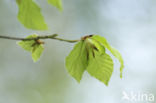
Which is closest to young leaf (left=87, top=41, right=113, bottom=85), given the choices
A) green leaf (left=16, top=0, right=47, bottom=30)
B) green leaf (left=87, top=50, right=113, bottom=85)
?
green leaf (left=87, top=50, right=113, bottom=85)

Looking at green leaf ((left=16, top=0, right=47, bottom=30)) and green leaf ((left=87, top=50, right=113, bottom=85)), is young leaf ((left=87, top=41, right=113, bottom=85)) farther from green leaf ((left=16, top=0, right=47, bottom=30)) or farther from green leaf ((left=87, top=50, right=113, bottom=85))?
green leaf ((left=16, top=0, right=47, bottom=30))

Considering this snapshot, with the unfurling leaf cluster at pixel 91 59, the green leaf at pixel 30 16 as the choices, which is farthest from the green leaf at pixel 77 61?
the green leaf at pixel 30 16

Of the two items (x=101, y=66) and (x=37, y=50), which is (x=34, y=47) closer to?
(x=37, y=50)

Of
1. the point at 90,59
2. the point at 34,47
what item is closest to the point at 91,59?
the point at 90,59

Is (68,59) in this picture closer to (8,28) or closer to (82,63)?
(82,63)

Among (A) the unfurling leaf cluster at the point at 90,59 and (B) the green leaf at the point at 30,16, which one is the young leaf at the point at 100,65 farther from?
(B) the green leaf at the point at 30,16

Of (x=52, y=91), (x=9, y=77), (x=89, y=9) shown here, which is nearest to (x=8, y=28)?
(x=9, y=77)
